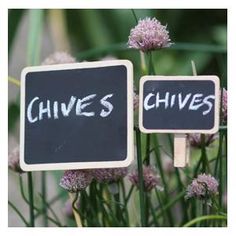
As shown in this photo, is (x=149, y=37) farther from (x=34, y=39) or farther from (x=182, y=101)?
(x=34, y=39)

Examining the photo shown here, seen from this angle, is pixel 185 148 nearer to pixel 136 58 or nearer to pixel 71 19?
pixel 136 58

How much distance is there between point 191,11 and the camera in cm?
183

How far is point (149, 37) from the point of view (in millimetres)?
Answer: 612

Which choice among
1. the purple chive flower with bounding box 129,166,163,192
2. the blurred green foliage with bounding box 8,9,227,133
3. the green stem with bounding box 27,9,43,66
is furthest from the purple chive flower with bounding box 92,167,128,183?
the blurred green foliage with bounding box 8,9,227,133

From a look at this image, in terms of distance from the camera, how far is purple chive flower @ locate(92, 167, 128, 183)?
638 millimetres

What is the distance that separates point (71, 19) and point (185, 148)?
1240 millimetres

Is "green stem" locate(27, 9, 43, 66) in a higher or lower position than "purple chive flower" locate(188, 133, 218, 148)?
higher

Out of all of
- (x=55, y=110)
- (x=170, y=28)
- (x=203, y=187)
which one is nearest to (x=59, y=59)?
(x=55, y=110)

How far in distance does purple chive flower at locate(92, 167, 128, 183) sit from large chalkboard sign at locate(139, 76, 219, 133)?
69mm

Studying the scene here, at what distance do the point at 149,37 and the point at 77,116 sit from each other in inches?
3.6

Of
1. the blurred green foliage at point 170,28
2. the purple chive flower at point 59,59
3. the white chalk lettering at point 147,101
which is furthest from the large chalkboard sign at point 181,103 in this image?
the blurred green foliage at point 170,28

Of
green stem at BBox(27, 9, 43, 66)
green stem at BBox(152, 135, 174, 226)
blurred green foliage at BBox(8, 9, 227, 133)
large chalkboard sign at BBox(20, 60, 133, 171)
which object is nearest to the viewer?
large chalkboard sign at BBox(20, 60, 133, 171)

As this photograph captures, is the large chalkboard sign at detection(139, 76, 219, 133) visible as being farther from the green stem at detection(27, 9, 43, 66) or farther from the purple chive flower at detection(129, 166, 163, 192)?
the green stem at detection(27, 9, 43, 66)
